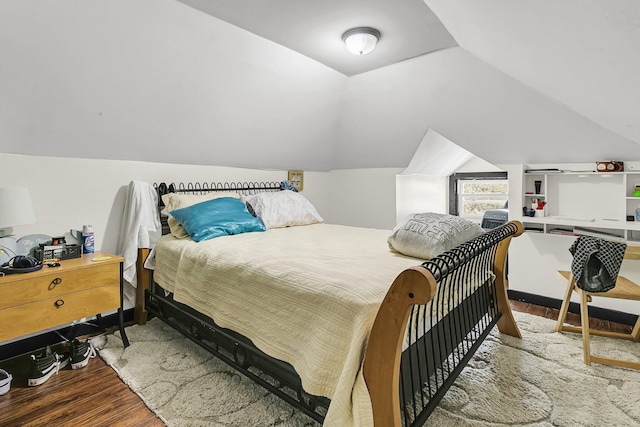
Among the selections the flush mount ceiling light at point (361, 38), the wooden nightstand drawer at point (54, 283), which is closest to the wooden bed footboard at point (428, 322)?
the flush mount ceiling light at point (361, 38)

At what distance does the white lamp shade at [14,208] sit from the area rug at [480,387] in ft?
3.34

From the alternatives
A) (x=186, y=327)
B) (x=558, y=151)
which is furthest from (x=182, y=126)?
(x=558, y=151)

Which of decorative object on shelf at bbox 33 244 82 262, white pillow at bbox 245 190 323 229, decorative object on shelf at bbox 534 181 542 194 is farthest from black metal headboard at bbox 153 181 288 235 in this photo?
decorative object on shelf at bbox 534 181 542 194

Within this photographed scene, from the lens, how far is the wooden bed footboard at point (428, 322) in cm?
111

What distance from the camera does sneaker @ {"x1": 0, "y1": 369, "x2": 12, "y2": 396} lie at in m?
1.82

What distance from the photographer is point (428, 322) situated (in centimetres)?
152

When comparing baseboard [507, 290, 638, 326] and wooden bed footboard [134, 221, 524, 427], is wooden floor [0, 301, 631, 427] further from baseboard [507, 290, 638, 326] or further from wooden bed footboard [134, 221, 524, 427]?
baseboard [507, 290, 638, 326]

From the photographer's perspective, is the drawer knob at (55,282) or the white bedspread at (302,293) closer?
the white bedspread at (302,293)

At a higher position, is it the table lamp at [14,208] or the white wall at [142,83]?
the white wall at [142,83]

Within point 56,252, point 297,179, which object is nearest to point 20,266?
point 56,252

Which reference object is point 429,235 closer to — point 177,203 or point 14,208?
point 177,203

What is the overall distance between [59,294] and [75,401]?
2.06ft

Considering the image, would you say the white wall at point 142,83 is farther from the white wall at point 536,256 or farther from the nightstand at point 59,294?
the white wall at point 536,256

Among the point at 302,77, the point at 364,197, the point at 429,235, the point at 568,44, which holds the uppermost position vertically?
the point at 302,77
